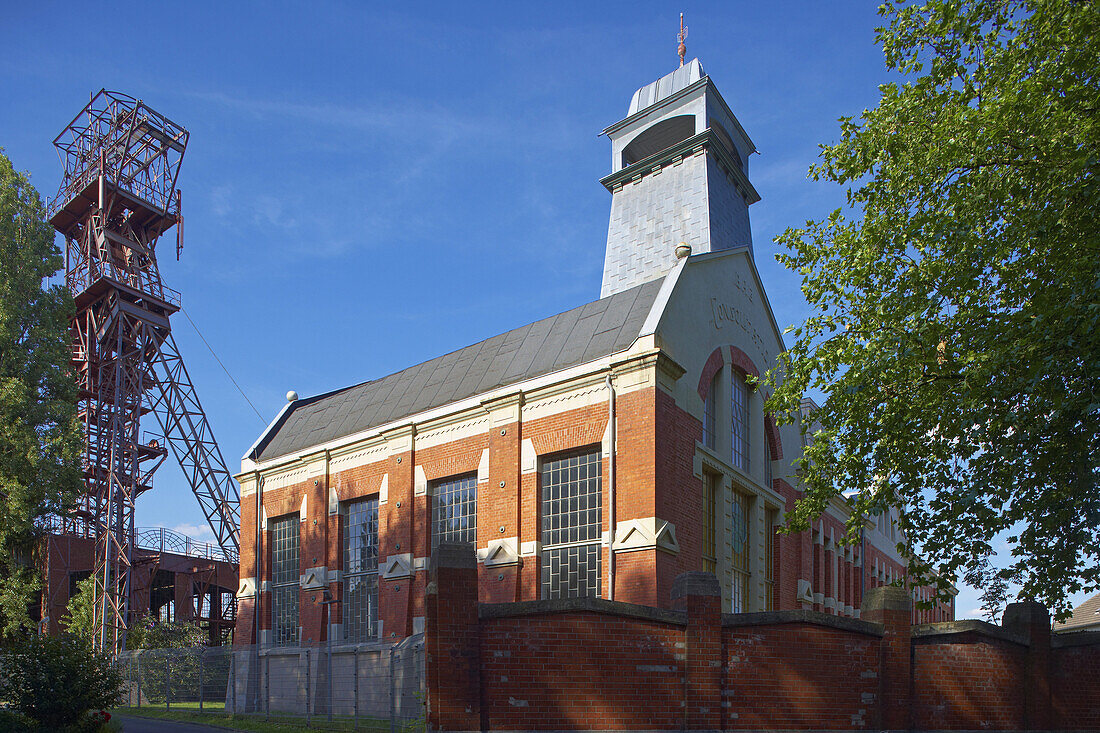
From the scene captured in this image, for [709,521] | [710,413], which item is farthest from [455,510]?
[710,413]

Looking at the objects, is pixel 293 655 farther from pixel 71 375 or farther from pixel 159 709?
pixel 71 375

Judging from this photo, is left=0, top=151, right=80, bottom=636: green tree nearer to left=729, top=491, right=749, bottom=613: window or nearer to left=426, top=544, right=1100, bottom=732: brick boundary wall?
left=426, top=544, right=1100, bottom=732: brick boundary wall

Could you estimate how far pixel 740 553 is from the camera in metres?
22.1

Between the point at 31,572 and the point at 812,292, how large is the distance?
27.1m

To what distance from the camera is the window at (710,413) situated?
20797mm

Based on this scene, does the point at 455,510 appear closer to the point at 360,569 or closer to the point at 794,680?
the point at 360,569

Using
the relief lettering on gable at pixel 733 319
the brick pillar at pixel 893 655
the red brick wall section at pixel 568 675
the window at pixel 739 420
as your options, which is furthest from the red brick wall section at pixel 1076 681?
the relief lettering on gable at pixel 733 319

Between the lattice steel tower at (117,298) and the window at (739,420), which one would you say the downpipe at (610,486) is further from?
the lattice steel tower at (117,298)

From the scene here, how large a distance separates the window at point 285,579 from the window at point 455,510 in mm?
6569

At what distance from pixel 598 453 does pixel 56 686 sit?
1108 centimetres

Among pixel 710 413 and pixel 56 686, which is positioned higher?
pixel 710 413

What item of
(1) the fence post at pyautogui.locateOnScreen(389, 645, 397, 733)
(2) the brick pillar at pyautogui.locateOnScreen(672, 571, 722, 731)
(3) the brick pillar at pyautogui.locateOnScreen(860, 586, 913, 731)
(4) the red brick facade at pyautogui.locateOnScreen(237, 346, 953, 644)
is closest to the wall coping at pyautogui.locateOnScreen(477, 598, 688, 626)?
(2) the brick pillar at pyautogui.locateOnScreen(672, 571, 722, 731)

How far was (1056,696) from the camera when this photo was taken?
13617 millimetres

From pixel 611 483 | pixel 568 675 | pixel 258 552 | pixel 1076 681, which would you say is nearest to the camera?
pixel 568 675
